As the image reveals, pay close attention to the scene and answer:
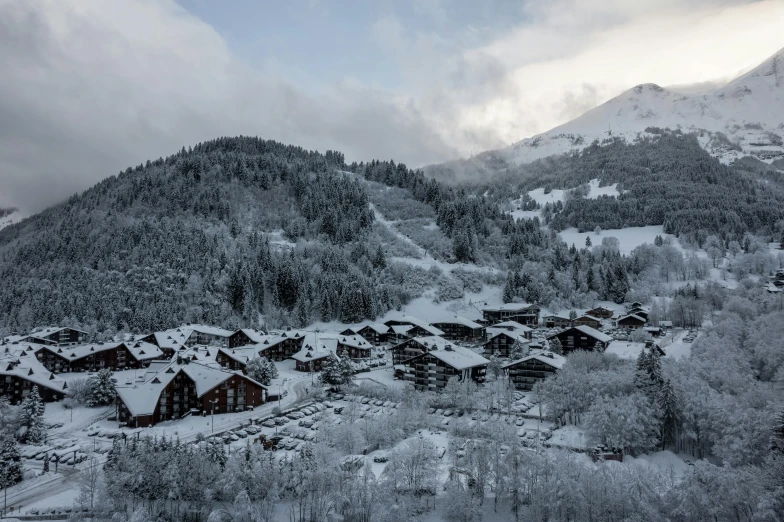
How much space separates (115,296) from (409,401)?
260ft

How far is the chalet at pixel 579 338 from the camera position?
79812 mm

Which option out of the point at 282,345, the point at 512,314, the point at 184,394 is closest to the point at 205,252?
the point at 282,345

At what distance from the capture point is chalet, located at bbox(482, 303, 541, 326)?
10962 cm

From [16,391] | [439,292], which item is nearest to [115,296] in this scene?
[16,391]

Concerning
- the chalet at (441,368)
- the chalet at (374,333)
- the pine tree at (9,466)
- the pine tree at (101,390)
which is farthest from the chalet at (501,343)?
the pine tree at (9,466)

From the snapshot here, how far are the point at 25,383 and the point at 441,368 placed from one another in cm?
4987

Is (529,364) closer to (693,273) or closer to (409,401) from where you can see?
(409,401)

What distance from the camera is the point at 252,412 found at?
55781 millimetres

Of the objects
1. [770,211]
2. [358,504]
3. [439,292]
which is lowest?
[358,504]

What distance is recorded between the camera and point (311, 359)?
76.7m

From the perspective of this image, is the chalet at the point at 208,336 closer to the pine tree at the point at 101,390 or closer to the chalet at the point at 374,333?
the chalet at the point at 374,333

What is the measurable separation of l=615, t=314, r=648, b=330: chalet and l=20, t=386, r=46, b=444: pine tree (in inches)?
3750

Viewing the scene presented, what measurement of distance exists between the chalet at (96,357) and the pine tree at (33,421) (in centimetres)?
2915

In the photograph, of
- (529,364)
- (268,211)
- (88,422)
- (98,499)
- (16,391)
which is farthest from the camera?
(268,211)
